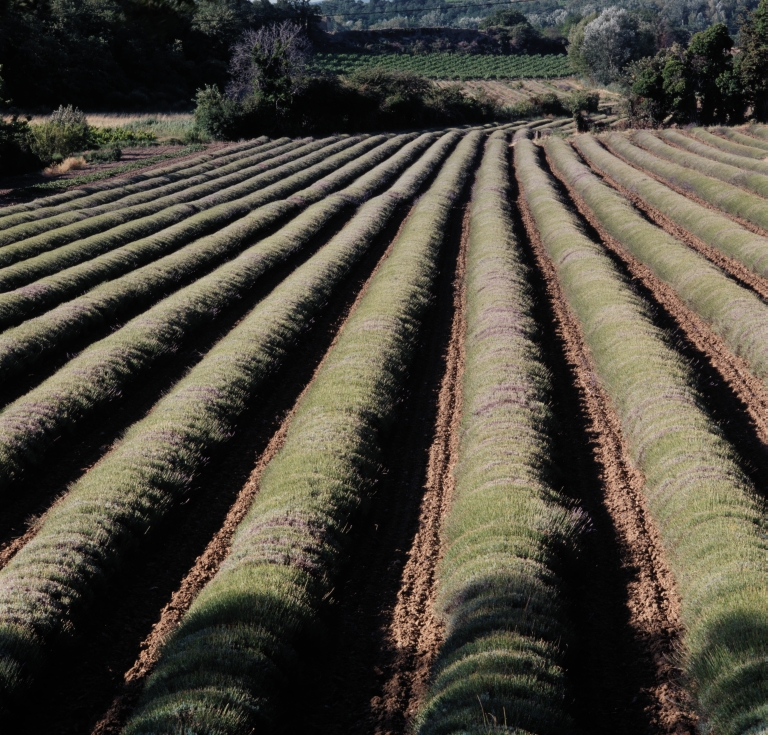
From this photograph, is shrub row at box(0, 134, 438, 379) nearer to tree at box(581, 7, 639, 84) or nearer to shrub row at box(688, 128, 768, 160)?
shrub row at box(688, 128, 768, 160)

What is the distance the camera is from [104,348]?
15.3 meters

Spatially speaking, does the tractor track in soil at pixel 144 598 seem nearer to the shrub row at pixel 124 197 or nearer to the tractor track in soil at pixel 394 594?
the tractor track in soil at pixel 394 594

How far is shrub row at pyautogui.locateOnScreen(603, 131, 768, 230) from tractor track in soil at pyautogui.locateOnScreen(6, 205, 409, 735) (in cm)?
2152

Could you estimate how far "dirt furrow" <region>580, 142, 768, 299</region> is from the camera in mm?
19328

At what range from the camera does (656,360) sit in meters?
13.2

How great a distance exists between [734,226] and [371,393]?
17.3 m

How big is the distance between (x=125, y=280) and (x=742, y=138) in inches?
1799

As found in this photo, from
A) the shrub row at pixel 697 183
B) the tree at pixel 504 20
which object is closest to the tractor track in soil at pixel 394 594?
the shrub row at pixel 697 183

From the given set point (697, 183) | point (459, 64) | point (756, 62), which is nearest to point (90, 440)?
point (697, 183)

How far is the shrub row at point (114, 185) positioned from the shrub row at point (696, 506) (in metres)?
26.4

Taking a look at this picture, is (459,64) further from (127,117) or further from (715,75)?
(127,117)

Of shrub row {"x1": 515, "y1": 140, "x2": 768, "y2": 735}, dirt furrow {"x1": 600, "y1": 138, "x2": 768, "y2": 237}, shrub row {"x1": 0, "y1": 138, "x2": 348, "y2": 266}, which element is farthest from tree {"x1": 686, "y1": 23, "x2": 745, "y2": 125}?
shrub row {"x1": 515, "y1": 140, "x2": 768, "y2": 735}

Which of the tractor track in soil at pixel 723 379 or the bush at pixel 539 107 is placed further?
the bush at pixel 539 107

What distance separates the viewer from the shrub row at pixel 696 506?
6.21 m
